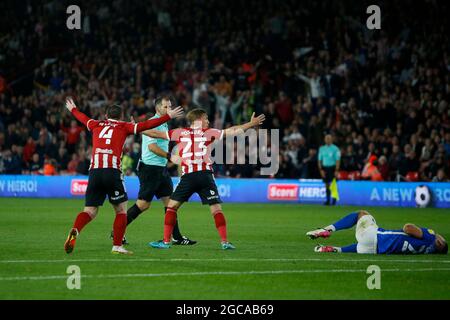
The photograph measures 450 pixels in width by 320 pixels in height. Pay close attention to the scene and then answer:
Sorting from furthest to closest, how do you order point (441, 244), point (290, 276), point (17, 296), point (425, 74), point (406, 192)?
point (425, 74) < point (406, 192) < point (441, 244) < point (290, 276) < point (17, 296)

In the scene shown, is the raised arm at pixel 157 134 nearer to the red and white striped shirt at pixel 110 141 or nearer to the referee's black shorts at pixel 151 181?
the red and white striped shirt at pixel 110 141

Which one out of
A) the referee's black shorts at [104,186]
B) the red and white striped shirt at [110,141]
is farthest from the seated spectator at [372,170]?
the referee's black shorts at [104,186]

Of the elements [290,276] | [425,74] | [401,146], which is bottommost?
[290,276]

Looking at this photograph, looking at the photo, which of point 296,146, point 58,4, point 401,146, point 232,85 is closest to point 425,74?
point 401,146

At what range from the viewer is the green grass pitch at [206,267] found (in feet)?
33.5

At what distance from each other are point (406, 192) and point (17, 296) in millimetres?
19943

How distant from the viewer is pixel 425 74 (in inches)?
1184

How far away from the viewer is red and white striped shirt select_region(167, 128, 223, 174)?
14.8 m

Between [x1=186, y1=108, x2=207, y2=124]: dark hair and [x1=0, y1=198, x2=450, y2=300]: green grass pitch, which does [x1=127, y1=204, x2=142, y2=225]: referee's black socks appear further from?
[x1=186, y1=108, x2=207, y2=124]: dark hair

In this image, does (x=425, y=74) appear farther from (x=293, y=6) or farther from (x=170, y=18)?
(x=170, y=18)

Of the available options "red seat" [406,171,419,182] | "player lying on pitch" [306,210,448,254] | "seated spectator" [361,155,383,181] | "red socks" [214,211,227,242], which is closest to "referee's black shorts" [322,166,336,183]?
"seated spectator" [361,155,383,181]

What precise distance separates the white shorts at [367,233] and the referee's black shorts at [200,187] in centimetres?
235

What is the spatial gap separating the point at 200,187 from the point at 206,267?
266 centimetres

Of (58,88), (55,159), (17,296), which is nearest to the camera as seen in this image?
(17,296)
